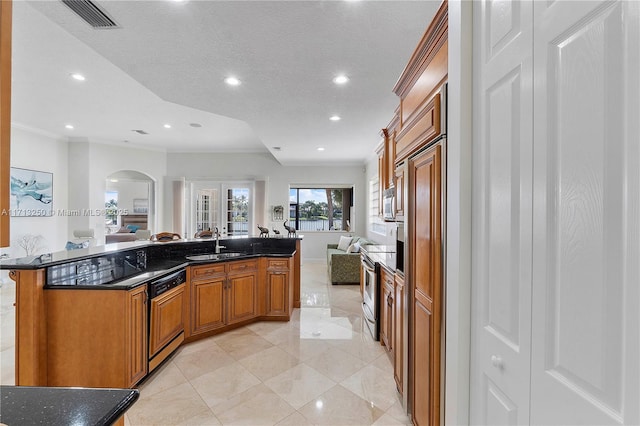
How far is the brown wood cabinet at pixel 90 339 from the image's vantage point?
2.04 metres

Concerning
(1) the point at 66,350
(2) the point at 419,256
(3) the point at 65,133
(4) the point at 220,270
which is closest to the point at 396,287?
(2) the point at 419,256

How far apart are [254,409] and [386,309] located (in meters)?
1.43

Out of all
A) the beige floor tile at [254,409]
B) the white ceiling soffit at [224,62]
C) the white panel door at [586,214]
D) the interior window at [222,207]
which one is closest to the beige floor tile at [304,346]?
the beige floor tile at [254,409]

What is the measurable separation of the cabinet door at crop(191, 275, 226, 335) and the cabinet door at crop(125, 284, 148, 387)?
74 centimetres

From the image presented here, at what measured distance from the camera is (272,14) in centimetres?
195

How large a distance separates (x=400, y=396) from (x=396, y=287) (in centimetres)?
79

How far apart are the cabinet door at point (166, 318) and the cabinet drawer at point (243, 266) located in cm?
56

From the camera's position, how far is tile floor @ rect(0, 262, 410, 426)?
1.92 meters

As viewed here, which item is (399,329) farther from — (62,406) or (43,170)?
(43,170)

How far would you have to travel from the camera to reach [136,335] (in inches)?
84.4

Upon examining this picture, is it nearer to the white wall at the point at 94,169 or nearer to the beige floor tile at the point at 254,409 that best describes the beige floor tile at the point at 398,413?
the beige floor tile at the point at 254,409

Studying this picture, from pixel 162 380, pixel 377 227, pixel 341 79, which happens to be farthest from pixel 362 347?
pixel 377 227

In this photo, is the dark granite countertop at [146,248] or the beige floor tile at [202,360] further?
the beige floor tile at [202,360]

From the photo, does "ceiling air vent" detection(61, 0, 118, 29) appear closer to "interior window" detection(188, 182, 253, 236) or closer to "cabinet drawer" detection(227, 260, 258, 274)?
"cabinet drawer" detection(227, 260, 258, 274)
